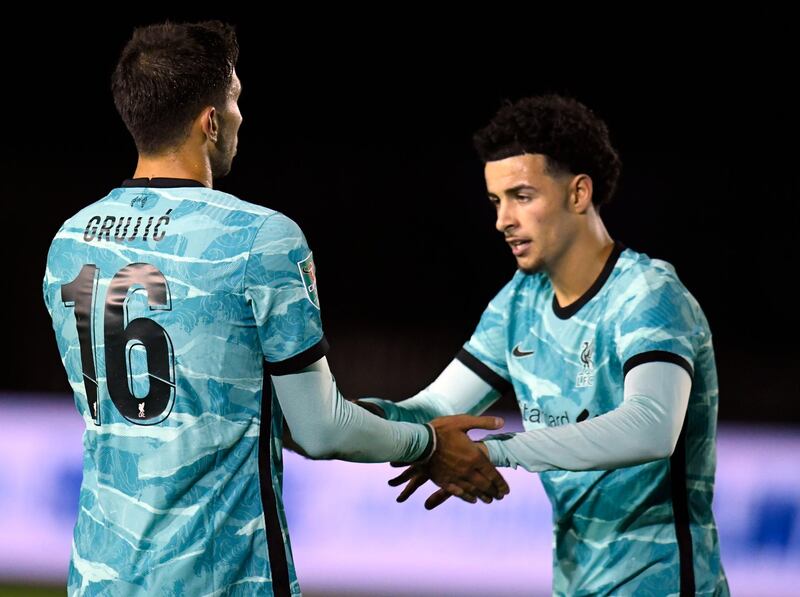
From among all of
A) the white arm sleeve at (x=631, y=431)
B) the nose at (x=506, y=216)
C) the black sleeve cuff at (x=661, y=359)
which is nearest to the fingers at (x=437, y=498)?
the white arm sleeve at (x=631, y=431)

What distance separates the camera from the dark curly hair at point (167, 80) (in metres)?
2.18

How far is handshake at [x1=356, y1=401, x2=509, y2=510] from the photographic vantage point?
276cm

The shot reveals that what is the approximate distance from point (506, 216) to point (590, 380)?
21.4 inches

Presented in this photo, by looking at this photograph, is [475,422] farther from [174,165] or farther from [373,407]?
[174,165]

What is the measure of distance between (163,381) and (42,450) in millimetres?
3770

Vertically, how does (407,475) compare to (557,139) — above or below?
below

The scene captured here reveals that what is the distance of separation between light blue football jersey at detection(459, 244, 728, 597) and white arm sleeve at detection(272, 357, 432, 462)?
57 centimetres

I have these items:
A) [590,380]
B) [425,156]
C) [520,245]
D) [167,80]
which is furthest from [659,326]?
[425,156]

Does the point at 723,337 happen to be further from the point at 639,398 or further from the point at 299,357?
the point at 299,357

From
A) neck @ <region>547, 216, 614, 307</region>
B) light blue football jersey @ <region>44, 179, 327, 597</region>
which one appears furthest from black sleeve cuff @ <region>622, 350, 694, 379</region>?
light blue football jersey @ <region>44, 179, 327, 597</region>

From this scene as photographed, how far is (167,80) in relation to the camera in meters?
2.18

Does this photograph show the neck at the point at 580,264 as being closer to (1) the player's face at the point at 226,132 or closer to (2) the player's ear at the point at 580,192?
(2) the player's ear at the point at 580,192

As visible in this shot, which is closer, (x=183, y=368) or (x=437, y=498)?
(x=183, y=368)

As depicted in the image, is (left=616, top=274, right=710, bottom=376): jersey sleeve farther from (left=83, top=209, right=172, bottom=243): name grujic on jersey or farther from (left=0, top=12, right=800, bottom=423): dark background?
(left=0, top=12, right=800, bottom=423): dark background
